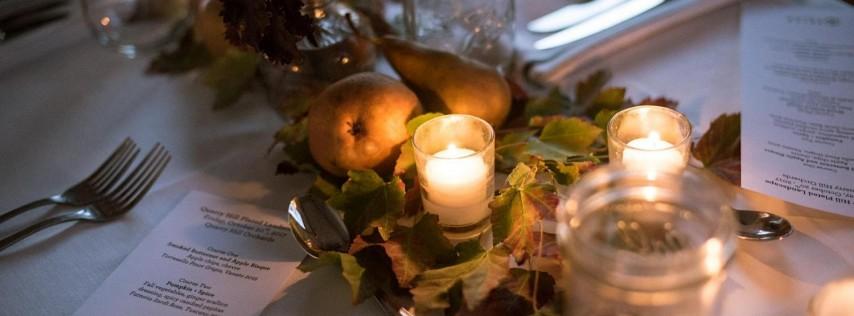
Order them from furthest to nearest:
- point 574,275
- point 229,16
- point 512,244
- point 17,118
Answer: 1. point 17,118
2. point 229,16
3. point 512,244
4. point 574,275

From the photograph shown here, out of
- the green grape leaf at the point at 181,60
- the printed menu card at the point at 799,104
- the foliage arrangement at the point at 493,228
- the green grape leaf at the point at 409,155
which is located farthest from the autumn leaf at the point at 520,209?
the green grape leaf at the point at 181,60

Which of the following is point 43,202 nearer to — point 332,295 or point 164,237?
point 164,237

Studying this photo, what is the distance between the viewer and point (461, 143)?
0.69 m

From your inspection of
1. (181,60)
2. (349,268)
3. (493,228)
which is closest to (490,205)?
(493,228)

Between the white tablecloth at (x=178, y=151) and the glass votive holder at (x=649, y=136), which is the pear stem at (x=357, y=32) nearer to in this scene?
the white tablecloth at (x=178, y=151)

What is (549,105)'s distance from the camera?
842mm

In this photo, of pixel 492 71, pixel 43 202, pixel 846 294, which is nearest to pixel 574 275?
pixel 846 294

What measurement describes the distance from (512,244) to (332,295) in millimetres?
169

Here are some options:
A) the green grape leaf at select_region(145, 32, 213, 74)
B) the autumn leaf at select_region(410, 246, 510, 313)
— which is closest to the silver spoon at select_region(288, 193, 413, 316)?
the autumn leaf at select_region(410, 246, 510, 313)

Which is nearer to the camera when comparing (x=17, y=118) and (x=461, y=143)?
(x=461, y=143)

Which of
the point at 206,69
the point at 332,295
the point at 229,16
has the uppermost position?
the point at 229,16

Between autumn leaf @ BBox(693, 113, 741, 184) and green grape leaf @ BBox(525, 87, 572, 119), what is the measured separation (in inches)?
6.6

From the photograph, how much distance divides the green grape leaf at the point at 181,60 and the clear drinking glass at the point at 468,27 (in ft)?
1.03

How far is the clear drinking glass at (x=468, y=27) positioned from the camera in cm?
97
